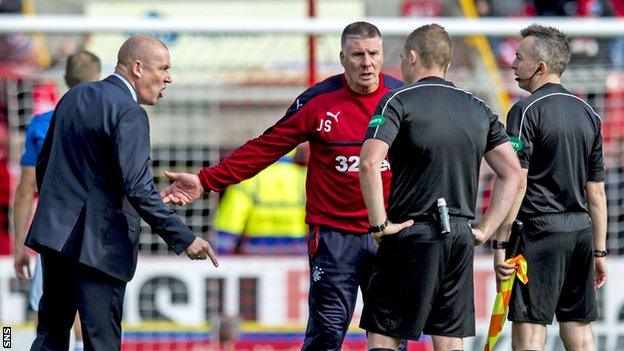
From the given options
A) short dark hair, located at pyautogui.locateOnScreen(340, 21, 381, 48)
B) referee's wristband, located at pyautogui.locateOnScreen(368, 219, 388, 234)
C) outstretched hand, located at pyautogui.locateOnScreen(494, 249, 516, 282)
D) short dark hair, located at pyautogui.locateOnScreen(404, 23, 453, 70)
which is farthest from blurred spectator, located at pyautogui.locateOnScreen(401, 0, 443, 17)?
referee's wristband, located at pyautogui.locateOnScreen(368, 219, 388, 234)

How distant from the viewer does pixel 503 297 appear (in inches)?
310

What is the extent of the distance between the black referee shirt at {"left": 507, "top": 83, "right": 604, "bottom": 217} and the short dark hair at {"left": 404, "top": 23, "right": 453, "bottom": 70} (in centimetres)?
86

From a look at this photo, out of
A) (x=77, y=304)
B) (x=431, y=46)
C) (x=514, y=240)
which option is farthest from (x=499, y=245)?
(x=77, y=304)

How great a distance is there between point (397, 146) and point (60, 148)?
1803 millimetres

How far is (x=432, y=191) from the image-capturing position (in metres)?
6.93

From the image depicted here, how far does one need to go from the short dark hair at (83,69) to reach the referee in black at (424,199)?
2.47 meters

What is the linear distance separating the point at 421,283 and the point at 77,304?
1829mm

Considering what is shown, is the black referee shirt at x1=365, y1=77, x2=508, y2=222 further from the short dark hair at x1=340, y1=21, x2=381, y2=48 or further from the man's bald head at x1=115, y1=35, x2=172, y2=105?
the man's bald head at x1=115, y1=35, x2=172, y2=105

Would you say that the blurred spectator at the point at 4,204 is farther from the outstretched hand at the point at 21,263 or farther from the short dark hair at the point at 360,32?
the short dark hair at the point at 360,32

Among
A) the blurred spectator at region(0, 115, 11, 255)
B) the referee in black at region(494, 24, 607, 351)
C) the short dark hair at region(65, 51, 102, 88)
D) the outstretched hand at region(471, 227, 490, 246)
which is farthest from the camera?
the blurred spectator at region(0, 115, 11, 255)

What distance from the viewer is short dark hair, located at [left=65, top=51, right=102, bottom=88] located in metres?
8.63

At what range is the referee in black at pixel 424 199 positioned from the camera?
6859 mm

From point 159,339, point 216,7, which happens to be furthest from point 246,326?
point 216,7

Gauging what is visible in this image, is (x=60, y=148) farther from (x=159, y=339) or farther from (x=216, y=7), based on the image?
(x=216, y=7)
